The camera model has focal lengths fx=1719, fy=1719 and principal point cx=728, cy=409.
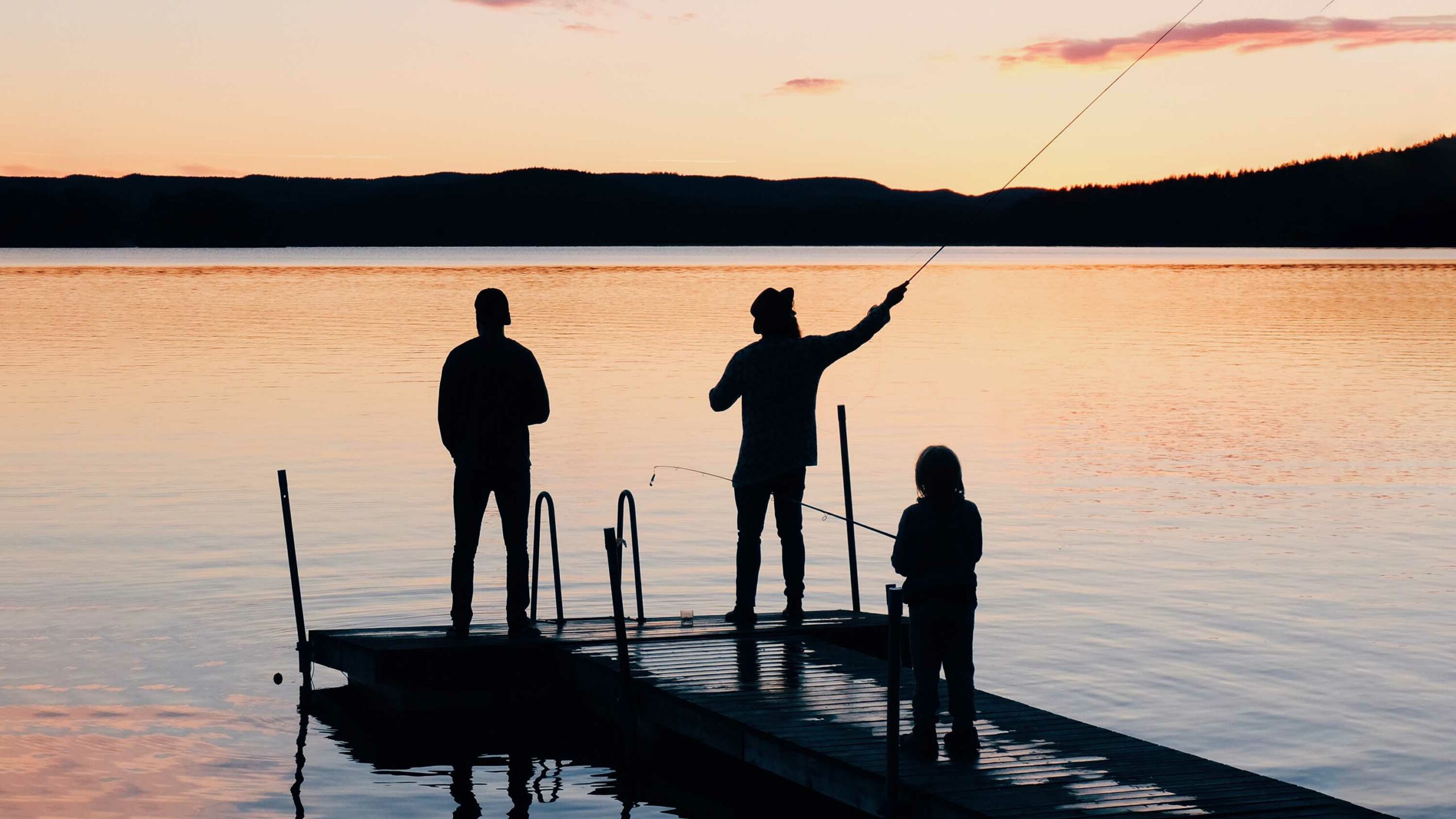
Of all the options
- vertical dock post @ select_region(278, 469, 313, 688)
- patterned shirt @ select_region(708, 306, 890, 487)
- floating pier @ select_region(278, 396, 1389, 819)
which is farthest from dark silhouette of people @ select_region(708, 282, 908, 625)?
vertical dock post @ select_region(278, 469, 313, 688)

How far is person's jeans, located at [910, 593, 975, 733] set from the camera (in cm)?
750

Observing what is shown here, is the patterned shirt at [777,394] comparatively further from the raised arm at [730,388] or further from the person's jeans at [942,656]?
the person's jeans at [942,656]

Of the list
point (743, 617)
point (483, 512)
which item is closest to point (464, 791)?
point (483, 512)

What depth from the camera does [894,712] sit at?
7.18 m

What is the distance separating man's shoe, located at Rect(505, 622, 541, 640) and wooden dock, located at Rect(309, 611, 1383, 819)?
6 cm

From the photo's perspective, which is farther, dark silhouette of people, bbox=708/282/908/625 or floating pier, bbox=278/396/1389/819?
dark silhouette of people, bbox=708/282/908/625

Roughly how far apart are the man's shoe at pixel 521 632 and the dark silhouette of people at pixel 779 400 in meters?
1.65

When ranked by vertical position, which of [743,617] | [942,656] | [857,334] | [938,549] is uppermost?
[857,334]

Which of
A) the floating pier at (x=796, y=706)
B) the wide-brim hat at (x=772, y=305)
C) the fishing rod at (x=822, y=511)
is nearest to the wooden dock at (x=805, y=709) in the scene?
the floating pier at (x=796, y=706)

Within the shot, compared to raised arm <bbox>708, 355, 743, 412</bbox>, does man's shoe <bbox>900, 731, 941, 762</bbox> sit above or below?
below

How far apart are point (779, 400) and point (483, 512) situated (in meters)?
1.89

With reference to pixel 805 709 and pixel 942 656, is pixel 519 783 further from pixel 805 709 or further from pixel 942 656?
pixel 942 656

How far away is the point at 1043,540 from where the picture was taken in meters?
18.3

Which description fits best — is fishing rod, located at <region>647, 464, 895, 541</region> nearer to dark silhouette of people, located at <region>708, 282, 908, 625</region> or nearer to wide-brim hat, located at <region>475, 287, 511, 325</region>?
dark silhouette of people, located at <region>708, 282, 908, 625</region>
